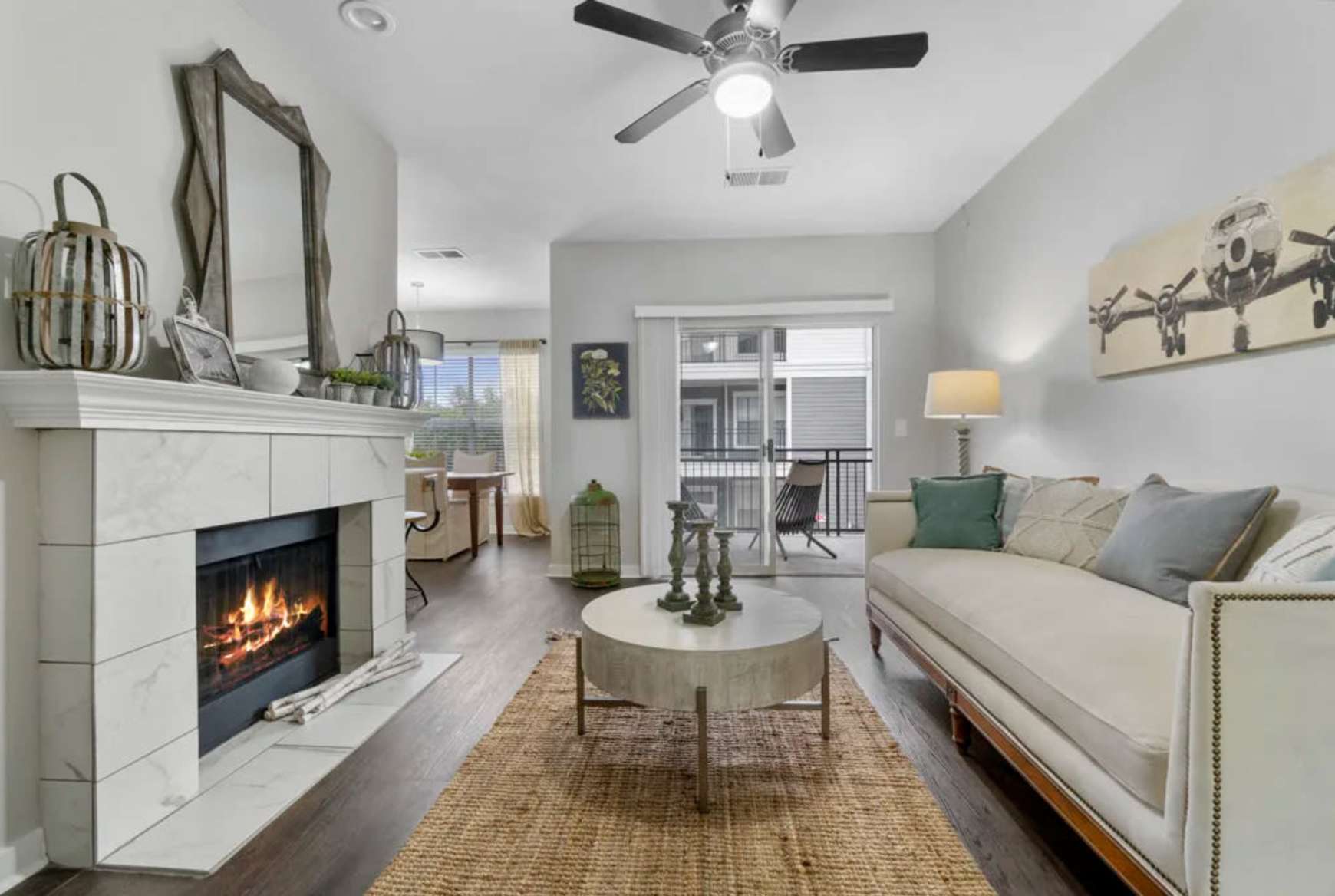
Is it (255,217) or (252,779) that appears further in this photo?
(255,217)

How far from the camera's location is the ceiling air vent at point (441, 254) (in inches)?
194

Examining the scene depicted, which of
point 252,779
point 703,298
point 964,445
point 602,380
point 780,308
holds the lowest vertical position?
point 252,779

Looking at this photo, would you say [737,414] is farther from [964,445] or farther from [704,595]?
[704,595]

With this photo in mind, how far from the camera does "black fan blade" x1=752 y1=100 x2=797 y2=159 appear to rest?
237cm

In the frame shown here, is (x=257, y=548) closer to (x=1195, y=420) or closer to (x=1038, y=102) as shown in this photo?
(x=1195, y=420)

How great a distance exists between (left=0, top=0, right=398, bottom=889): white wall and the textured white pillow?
106 inches

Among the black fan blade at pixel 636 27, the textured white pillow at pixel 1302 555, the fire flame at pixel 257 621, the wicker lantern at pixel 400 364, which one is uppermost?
the black fan blade at pixel 636 27

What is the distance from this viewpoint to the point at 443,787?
1760 mm

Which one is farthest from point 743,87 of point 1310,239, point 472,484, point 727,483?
point 472,484

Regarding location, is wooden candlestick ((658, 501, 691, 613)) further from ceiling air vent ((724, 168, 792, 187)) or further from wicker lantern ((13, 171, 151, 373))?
ceiling air vent ((724, 168, 792, 187))

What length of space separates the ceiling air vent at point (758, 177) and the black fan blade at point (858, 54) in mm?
1306

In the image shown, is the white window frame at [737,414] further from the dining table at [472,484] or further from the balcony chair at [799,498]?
the dining table at [472,484]

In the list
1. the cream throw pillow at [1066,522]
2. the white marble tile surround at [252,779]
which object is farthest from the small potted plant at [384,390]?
the cream throw pillow at [1066,522]

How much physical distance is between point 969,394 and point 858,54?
194cm
